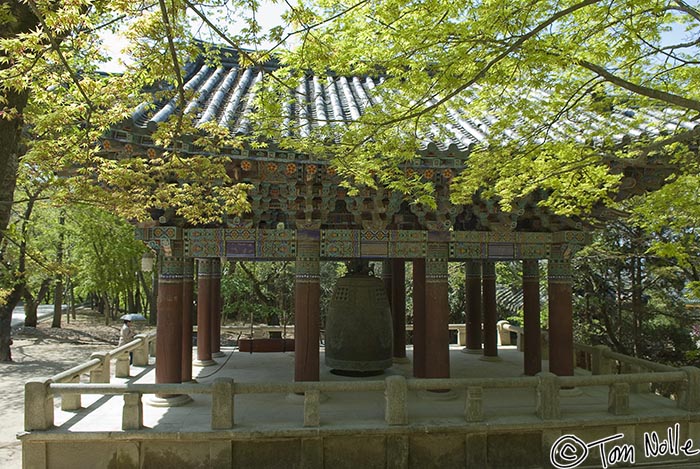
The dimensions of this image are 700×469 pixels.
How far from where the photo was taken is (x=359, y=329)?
10828 millimetres

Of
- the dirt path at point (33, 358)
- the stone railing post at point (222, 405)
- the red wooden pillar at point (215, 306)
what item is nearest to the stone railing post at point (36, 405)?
the dirt path at point (33, 358)

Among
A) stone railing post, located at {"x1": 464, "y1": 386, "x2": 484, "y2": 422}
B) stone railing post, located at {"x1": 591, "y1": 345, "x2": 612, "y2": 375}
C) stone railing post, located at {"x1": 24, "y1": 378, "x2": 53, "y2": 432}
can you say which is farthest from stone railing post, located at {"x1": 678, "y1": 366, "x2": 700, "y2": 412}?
stone railing post, located at {"x1": 24, "y1": 378, "x2": 53, "y2": 432}

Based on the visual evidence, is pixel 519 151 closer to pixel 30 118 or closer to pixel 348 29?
pixel 348 29

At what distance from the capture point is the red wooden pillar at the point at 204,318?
41.9 feet

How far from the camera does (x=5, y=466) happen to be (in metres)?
8.22

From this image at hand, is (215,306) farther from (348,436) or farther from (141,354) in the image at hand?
(348,436)

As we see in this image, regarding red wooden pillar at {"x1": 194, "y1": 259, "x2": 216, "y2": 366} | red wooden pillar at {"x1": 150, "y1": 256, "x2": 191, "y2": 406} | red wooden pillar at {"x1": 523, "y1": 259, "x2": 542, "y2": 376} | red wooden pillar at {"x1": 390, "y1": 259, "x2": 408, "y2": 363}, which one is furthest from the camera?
red wooden pillar at {"x1": 390, "y1": 259, "x2": 408, "y2": 363}

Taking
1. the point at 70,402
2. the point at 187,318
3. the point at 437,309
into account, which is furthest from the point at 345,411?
the point at 70,402

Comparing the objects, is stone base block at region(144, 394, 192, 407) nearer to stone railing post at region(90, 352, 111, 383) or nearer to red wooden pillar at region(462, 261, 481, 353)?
stone railing post at region(90, 352, 111, 383)

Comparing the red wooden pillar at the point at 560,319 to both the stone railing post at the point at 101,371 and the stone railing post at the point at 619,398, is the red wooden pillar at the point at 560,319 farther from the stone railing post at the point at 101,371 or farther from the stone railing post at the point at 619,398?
the stone railing post at the point at 101,371

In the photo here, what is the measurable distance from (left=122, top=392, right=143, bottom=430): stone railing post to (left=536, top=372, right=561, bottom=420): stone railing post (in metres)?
5.98

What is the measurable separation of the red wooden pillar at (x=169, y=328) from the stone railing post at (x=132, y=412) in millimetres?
1284

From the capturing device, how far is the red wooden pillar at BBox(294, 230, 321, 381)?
916cm

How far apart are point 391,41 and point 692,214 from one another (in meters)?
6.08
